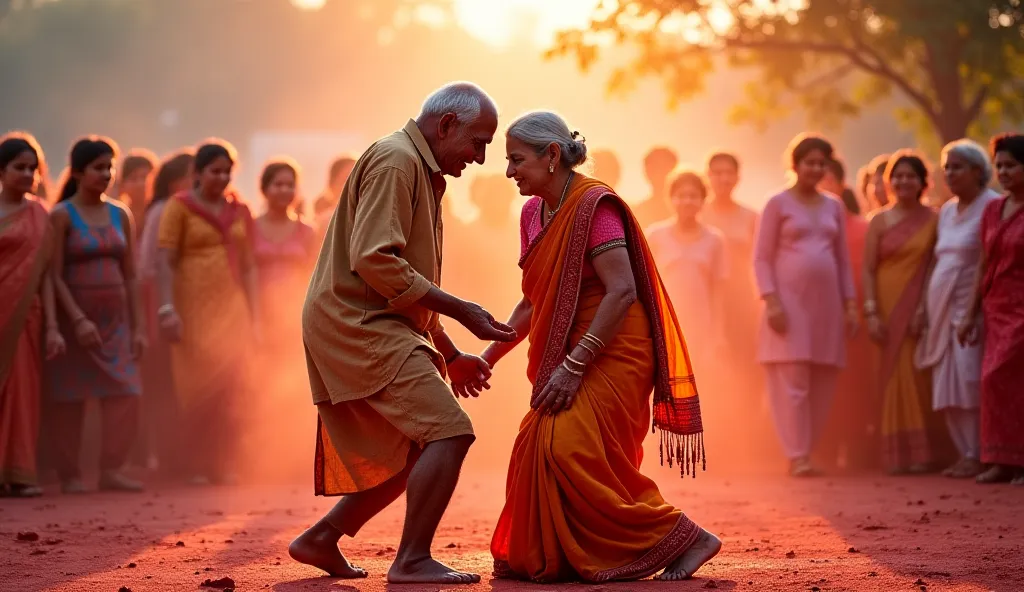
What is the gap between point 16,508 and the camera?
903cm

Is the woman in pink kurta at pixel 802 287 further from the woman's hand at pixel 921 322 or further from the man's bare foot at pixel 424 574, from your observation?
the man's bare foot at pixel 424 574

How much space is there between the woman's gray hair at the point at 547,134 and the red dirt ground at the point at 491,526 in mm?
1862

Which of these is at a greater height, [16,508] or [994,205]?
[994,205]

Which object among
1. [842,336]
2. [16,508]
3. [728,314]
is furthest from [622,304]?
[728,314]

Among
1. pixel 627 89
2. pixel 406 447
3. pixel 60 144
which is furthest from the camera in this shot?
pixel 60 144

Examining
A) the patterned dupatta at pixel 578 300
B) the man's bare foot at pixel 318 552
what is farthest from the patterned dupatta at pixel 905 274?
the man's bare foot at pixel 318 552

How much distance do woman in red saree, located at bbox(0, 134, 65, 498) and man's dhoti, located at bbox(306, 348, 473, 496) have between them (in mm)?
4345

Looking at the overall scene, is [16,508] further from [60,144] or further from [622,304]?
[60,144]

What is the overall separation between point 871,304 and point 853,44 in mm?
9032

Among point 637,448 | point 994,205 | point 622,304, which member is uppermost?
point 994,205

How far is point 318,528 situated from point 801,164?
6137 millimetres

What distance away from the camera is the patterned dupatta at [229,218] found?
1069 centimetres

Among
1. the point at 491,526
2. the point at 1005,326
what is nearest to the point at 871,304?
the point at 1005,326

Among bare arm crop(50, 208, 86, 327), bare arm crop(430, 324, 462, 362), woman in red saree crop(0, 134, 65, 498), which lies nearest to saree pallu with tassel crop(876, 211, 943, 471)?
bare arm crop(430, 324, 462, 362)
